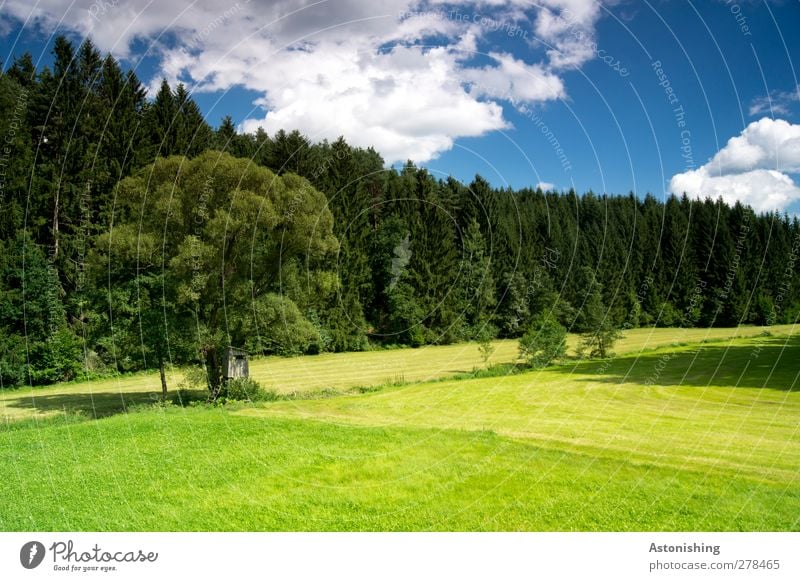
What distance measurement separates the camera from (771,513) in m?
6.93

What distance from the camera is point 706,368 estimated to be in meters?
23.9

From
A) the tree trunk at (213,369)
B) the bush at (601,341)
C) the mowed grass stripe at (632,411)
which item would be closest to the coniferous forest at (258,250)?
the tree trunk at (213,369)

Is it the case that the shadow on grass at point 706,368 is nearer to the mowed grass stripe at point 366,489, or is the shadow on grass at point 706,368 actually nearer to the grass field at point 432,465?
the grass field at point 432,465

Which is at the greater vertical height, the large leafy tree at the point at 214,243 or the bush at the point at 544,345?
the large leafy tree at the point at 214,243

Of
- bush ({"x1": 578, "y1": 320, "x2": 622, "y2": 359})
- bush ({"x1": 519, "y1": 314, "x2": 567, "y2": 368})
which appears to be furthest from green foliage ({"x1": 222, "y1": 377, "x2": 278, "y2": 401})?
bush ({"x1": 578, "y1": 320, "x2": 622, "y2": 359})

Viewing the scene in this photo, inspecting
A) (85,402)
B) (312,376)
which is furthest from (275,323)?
(312,376)

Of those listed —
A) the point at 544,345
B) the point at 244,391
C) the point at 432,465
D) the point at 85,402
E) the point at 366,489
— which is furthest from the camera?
the point at 544,345

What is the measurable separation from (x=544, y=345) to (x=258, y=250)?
1560 cm

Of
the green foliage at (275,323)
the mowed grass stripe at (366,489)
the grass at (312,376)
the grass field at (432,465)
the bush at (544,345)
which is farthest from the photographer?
the bush at (544,345)

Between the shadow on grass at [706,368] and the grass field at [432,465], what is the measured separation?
1.50 metres

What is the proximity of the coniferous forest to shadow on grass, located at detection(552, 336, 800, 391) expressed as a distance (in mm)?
2551

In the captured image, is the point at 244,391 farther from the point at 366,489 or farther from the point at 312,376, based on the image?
the point at 366,489

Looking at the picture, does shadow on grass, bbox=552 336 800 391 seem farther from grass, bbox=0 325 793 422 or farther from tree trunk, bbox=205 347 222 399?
tree trunk, bbox=205 347 222 399

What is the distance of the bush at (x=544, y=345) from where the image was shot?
2723 centimetres
